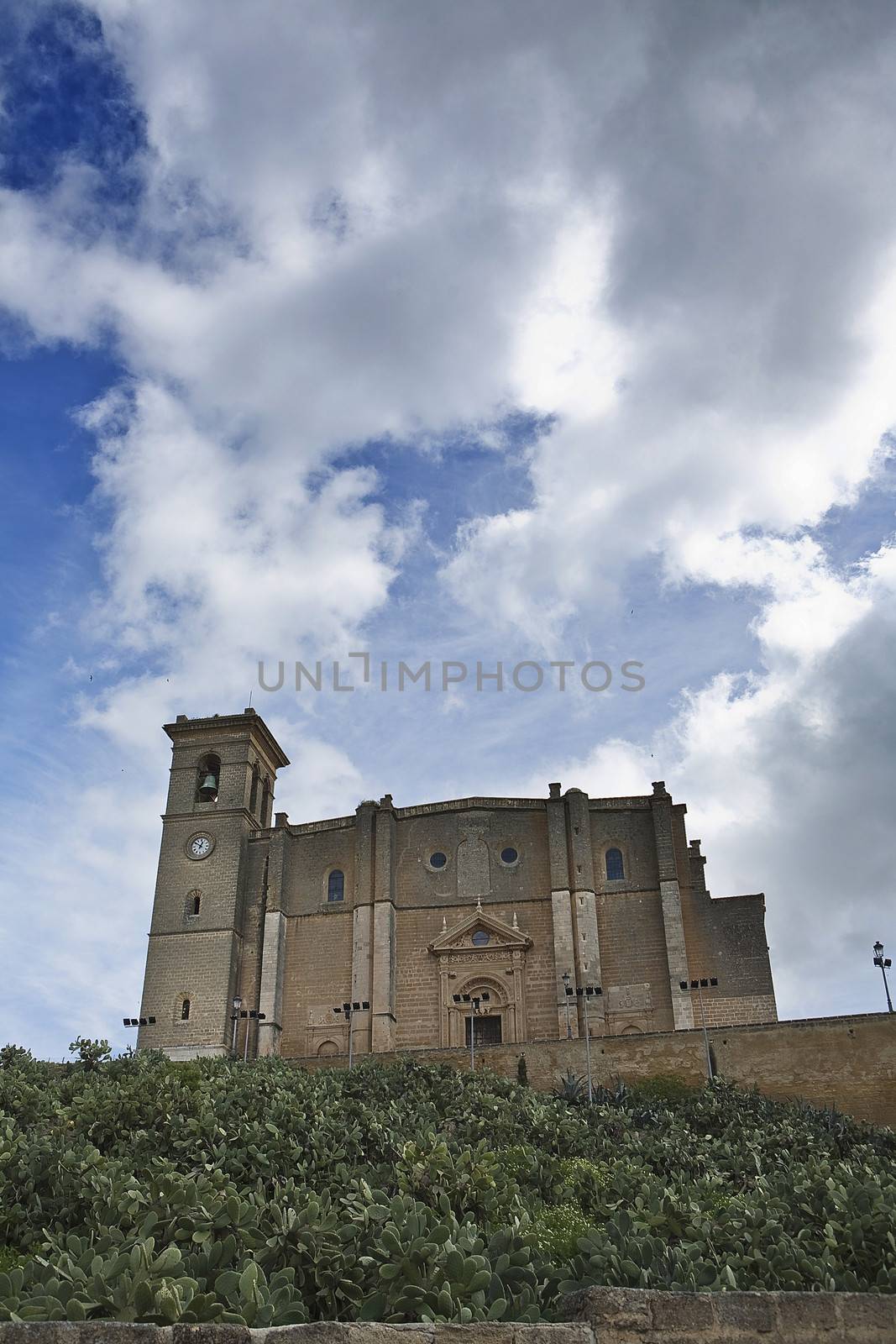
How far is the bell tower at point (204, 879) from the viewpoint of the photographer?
33.1m

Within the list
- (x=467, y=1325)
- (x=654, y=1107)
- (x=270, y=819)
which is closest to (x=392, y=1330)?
(x=467, y=1325)

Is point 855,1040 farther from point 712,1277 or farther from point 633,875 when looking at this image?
point 712,1277

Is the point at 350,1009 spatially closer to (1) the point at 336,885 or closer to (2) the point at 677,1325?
(1) the point at 336,885

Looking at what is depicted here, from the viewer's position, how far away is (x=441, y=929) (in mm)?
33969

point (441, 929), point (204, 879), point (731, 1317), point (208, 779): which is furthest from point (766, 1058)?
point (208, 779)

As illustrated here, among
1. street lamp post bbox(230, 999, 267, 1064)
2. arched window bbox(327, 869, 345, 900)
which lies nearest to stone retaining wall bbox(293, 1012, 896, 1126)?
street lamp post bbox(230, 999, 267, 1064)

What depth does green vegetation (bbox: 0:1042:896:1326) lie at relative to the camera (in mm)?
6746

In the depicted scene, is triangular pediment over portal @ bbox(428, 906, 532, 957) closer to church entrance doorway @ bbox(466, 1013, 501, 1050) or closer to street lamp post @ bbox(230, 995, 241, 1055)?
church entrance doorway @ bbox(466, 1013, 501, 1050)

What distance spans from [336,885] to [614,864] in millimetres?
9141

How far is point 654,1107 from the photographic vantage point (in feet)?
73.2

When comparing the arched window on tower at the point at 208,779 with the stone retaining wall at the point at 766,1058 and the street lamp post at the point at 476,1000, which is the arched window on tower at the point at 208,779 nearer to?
the street lamp post at the point at 476,1000

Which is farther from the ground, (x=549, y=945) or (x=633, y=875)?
(x=633, y=875)

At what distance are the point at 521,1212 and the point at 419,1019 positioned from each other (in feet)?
77.1

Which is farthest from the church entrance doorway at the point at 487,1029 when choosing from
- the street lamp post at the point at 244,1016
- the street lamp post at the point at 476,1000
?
the street lamp post at the point at 244,1016
